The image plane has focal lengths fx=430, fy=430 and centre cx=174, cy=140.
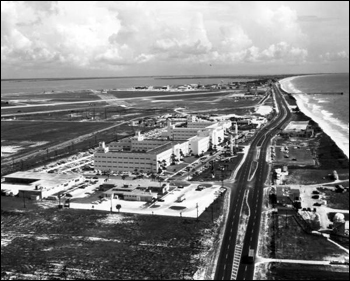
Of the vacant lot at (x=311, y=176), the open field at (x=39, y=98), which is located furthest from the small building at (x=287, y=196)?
the open field at (x=39, y=98)

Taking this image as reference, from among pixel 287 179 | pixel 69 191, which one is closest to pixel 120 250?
pixel 69 191

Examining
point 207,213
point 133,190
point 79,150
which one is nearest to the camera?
point 207,213

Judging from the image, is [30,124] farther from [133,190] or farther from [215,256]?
[215,256]

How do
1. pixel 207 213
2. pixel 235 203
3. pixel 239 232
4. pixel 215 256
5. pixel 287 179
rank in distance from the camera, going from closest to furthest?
pixel 215 256
pixel 239 232
pixel 207 213
pixel 235 203
pixel 287 179

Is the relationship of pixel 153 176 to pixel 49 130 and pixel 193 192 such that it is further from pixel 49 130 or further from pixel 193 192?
pixel 49 130

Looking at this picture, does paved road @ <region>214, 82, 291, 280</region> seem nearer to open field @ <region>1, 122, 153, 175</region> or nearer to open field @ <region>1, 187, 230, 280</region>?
open field @ <region>1, 187, 230, 280</region>

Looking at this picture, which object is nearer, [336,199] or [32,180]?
[336,199]

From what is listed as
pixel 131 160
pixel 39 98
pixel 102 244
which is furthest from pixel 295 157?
pixel 39 98
